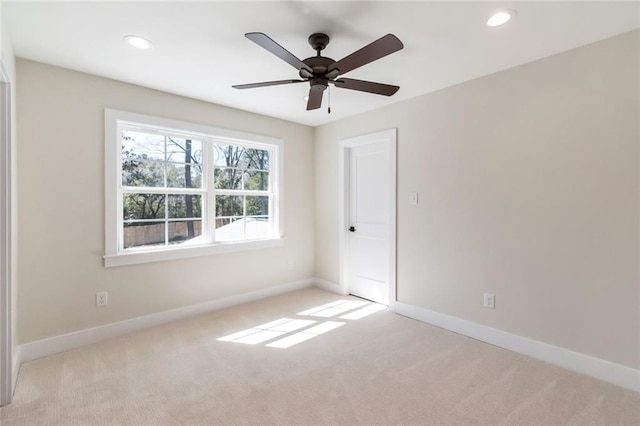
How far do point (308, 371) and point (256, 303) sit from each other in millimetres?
1751

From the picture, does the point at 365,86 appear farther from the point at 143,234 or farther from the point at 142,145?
the point at 143,234

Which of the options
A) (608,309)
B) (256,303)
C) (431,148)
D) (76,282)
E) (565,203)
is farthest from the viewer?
(256,303)

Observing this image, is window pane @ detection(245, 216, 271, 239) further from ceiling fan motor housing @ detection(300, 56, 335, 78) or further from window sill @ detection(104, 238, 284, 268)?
ceiling fan motor housing @ detection(300, 56, 335, 78)

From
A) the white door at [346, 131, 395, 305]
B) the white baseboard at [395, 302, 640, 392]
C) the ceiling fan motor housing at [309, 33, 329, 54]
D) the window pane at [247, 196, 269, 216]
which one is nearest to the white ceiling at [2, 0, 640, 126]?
the ceiling fan motor housing at [309, 33, 329, 54]

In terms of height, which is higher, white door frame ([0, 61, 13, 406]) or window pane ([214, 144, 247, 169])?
window pane ([214, 144, 247, 169])

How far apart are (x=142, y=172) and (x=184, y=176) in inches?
16.9

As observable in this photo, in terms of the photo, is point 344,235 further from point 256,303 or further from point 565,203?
point 565,203

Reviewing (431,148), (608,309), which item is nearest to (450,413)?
(608,309)

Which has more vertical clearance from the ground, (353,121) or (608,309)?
(353,121)

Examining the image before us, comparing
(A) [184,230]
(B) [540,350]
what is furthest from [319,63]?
(B) [540,350]

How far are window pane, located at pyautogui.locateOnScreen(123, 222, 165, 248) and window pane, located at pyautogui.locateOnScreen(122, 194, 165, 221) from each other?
0.08 meters

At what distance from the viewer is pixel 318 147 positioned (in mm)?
4637

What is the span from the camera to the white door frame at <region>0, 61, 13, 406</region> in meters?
1.93

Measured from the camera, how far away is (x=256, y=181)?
165 inches
